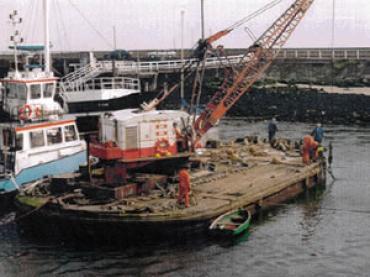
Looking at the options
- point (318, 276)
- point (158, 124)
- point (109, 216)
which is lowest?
point (318, 276)

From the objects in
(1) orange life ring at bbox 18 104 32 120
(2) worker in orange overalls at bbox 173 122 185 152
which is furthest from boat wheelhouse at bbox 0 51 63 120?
(2) worker in orange overalls at bbox 173 122 185 152

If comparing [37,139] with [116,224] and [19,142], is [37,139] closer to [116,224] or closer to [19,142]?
[19,142]

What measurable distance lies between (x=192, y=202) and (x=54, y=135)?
1049cm

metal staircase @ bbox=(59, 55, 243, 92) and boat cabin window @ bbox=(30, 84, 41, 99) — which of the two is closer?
boat cabin window @ bbox=(30, 84, 41, 99)

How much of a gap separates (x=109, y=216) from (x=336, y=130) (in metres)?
34.4

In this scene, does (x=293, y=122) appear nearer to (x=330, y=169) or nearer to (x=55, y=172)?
(x=330, y=169)

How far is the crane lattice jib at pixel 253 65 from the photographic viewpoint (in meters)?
34.9

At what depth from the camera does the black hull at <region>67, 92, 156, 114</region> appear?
42219 millimetres

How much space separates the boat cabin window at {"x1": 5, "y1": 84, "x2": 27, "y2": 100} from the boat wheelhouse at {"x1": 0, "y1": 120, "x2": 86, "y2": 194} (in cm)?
231

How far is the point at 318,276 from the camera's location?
2080cm

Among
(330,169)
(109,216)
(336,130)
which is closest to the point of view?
(109,216)

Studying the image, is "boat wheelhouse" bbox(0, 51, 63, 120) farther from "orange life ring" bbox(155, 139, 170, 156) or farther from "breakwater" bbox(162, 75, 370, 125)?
"breakwater" bbox(162, 75, 370, 125)

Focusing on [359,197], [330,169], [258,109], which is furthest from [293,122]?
[359,197]

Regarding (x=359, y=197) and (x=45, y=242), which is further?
(x=359, y=197)
